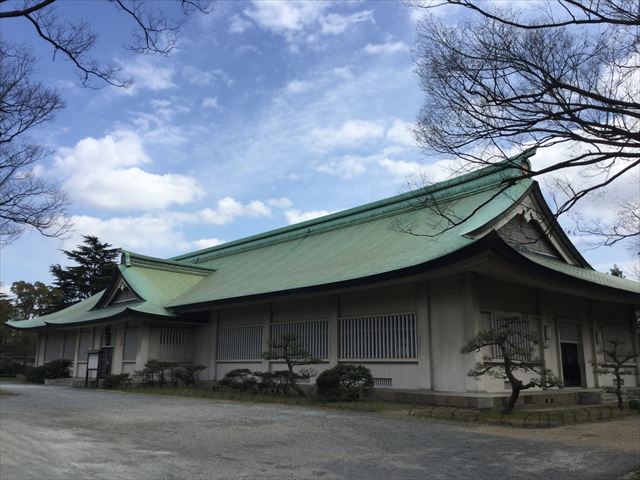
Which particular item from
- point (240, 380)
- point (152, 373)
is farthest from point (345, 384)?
point (152, 373)

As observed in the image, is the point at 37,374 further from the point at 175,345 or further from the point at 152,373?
the point at 152,373

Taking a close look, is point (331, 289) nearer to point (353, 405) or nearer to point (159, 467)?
point (353, 405)

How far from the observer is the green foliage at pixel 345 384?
15.7 meters

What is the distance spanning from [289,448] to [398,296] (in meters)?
9.92

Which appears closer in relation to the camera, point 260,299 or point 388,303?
point 388,303

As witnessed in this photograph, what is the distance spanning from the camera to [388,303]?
A: 17984mm

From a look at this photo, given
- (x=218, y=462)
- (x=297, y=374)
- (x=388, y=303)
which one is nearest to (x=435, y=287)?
(x=388, y=303)

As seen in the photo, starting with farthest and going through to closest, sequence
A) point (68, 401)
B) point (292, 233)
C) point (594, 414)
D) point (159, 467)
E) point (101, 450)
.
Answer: point (292, 233), point (68, 401), point (594, 414), point (101, 450), point (159, 467)

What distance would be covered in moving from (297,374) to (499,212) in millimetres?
8705

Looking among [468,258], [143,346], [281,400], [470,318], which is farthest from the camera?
[143,346]

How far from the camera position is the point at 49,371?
2948 centimetres

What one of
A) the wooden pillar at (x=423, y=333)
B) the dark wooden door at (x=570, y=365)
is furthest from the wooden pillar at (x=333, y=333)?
the dark wooden door at (x=570, y=365)

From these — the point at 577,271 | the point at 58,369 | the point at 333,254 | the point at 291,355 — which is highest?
the point at 333,254

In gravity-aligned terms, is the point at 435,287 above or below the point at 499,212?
below
